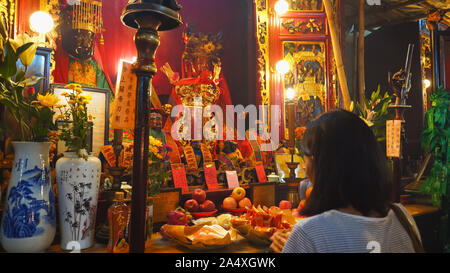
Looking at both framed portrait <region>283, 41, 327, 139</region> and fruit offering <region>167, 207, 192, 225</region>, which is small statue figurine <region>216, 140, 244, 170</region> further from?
framed portrait <region>283, 41, 327, 139</region>

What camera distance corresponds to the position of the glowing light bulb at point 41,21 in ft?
9.62

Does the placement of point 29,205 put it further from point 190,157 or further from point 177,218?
point 190,157

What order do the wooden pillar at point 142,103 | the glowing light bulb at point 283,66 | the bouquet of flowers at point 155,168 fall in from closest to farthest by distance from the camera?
1. the wooden pillar at point 142,103
2. the bouquet of flowers at point 155,168
3. the glowing light bulb at point 283,66

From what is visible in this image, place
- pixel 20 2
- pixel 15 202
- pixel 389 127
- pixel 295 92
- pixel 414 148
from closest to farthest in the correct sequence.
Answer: pixel 15 202
pixel 389 127
pixel 20 2
pixel 295 92
pixel 414 148

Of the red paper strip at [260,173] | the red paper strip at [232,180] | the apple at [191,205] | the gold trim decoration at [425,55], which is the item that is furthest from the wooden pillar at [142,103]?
the gold trim decoration at [425,55]

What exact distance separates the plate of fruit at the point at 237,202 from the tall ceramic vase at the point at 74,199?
0.87 m

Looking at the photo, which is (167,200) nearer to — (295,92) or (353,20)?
(295,92)

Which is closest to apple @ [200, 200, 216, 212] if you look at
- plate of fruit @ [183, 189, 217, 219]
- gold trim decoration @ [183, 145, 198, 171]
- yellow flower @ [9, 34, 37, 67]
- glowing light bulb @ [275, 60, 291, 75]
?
plate of fruit @ [183, 189, 217, 219]

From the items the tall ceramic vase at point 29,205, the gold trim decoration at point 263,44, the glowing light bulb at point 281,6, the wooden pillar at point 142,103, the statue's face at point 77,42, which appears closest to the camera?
the wooden pillar at point 142,103

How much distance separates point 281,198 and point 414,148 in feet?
15.8

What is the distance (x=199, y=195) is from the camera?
181 centimetres

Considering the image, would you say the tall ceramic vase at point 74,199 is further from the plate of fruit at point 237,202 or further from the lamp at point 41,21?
the lamp at point 41,21
